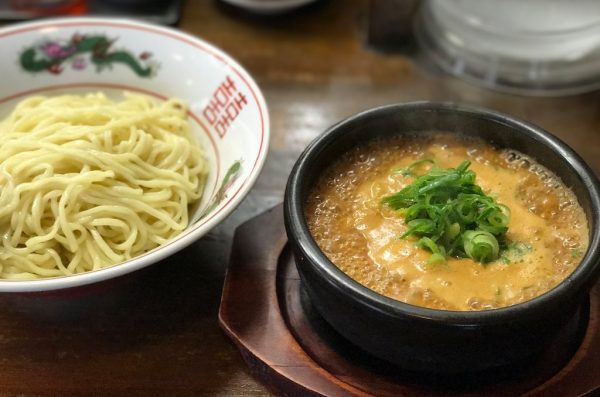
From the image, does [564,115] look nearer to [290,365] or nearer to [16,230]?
[290,365]

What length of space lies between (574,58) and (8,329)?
6.74 feet

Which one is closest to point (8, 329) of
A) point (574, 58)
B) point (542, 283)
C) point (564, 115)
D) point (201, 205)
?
point (201, 205)

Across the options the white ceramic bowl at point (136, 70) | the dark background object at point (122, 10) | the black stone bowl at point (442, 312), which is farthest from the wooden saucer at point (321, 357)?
the dark background object at point (122, 10)

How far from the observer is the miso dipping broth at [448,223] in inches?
49.4

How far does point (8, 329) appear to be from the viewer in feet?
4.72

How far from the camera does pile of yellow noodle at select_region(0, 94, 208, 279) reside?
1446 mm

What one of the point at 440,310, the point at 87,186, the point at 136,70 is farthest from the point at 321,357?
the point at 136,70

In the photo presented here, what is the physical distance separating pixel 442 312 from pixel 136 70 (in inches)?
50.1

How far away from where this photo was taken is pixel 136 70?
77.5 inches

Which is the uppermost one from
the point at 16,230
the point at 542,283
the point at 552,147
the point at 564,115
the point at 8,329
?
the point at 552,147

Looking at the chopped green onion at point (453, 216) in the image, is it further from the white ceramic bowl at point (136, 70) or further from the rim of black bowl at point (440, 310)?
the white ceramic bowl at point (136, 70)

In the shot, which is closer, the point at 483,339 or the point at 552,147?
→ the point at 483,339

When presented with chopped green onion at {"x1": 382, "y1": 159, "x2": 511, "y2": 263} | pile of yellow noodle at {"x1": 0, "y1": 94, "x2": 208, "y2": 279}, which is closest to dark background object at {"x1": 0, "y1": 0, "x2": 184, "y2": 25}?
pile of yellow noodle at {"x1": 0, "y1": 94, "x2": 208, "y2": 279}

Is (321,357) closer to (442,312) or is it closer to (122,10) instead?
(442,312)
